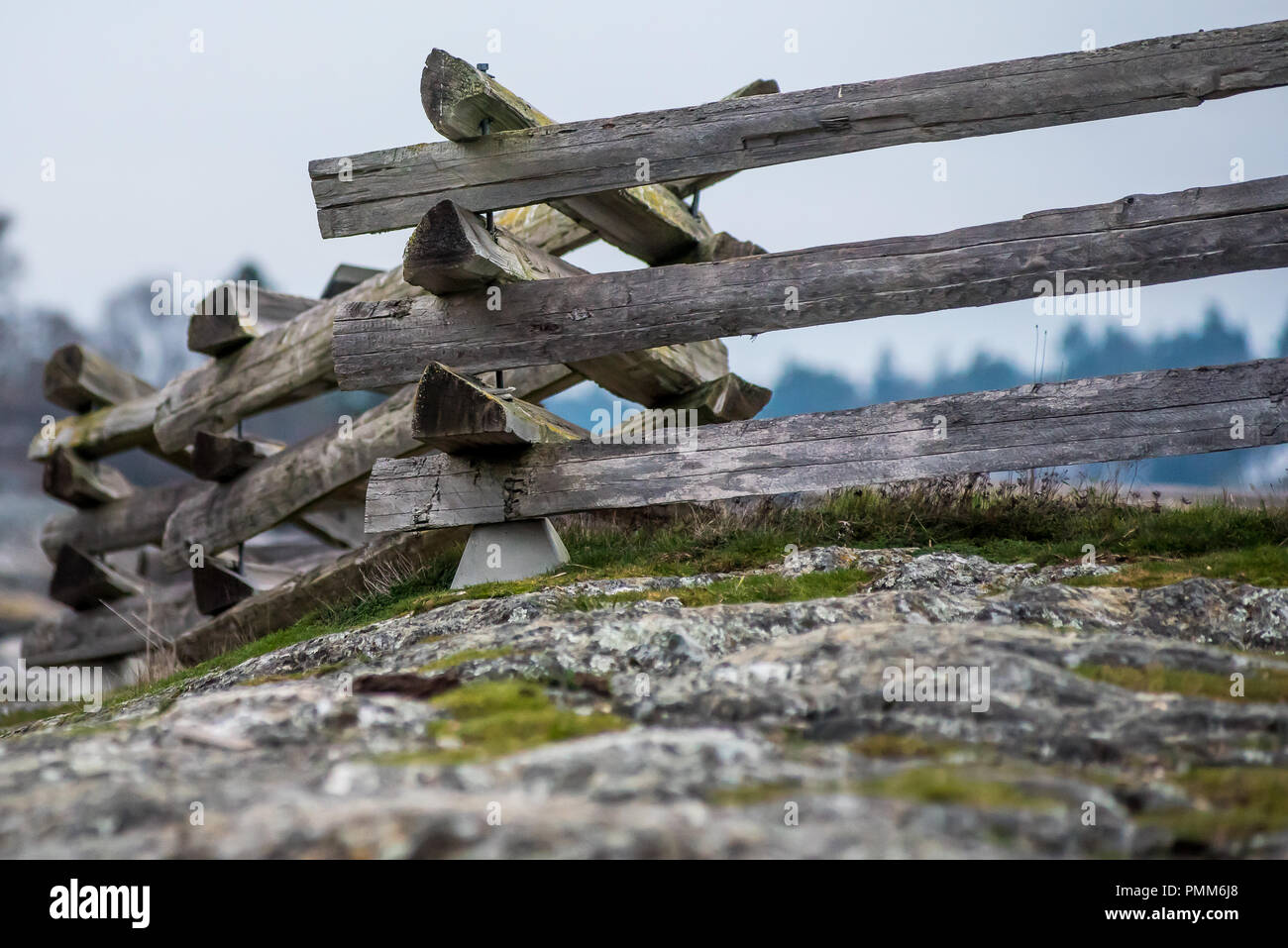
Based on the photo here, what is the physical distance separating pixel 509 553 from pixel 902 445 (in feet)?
7.97

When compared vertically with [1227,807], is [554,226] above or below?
above

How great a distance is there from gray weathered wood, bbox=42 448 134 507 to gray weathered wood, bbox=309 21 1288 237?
6423mm

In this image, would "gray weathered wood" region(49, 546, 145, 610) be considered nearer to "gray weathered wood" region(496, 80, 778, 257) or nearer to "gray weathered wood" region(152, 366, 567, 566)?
"gray weathered wood" region(152, 366, 567, 566)

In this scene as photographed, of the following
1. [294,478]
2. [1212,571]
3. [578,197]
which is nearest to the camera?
[1212,571]

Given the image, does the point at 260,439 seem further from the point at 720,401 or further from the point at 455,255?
the point at 455,255

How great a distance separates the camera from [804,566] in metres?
6.11

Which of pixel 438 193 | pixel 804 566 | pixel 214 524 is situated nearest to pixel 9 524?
pixel 214 524

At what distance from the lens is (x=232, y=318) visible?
938cm

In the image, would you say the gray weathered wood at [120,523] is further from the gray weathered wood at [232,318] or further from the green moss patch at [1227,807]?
the green moss patch at [1227,807]

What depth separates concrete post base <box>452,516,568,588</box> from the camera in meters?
6.93

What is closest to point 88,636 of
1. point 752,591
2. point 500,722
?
point 752,591

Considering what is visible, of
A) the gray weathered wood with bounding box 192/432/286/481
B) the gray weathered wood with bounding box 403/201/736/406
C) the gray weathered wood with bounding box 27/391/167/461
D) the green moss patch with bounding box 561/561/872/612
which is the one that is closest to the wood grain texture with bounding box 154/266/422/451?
the gray weathered wood with bounding box 192/432/286/481

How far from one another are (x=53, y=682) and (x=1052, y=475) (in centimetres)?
968

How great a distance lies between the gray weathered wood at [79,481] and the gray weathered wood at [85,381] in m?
0.54
